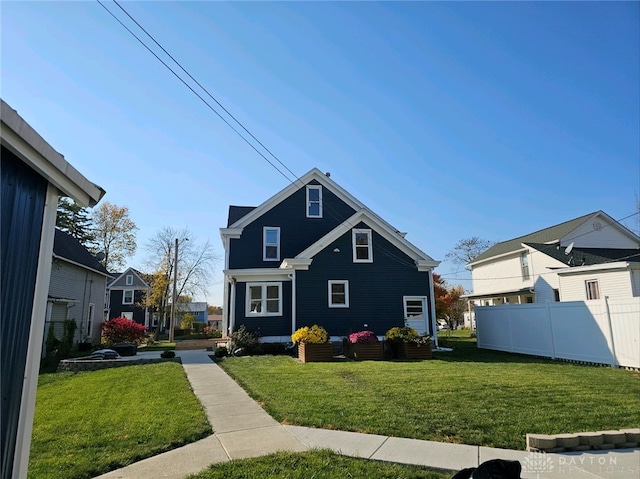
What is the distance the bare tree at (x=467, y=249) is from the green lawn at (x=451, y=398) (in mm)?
35530

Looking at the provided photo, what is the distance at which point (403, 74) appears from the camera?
33.3 ft

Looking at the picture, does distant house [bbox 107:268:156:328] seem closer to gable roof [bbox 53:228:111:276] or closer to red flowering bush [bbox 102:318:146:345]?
gable roof [bbox 53:228:111:276]

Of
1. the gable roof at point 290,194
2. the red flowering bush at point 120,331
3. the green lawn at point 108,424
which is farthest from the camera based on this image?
the red flowering bush at point 120,331

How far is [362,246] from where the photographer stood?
1758 cm

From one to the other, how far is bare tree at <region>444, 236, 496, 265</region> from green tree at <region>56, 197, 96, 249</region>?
39.3 meters

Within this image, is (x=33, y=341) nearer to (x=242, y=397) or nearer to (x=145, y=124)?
(x=242, y=397)

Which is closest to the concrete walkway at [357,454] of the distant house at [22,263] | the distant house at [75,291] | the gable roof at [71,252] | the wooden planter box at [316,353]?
the distant house at [22,263]

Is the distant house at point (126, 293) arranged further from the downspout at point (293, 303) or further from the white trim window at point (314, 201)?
the downspout at point (293, 303)

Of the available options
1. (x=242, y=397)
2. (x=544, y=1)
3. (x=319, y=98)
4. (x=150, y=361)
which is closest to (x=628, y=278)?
(x=544, y=1)

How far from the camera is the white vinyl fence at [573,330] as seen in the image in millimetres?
11602

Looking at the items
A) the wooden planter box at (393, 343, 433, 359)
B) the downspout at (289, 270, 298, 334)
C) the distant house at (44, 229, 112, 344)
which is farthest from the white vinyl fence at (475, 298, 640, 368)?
the distant house at (44, 229, 112, 344)

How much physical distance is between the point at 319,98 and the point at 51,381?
1022 cm

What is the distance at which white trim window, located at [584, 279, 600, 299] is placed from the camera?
813 inches

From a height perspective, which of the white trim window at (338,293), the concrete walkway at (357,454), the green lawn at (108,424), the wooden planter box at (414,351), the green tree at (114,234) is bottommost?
the concrete walkway at (357,454)
